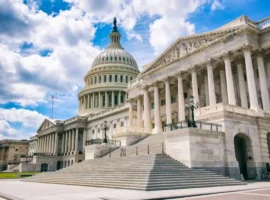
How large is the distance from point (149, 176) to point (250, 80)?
21.9 m

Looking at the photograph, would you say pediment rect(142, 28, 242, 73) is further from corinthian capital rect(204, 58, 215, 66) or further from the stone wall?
the stone wall

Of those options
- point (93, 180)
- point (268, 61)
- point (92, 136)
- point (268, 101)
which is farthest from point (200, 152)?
point (92, 136)

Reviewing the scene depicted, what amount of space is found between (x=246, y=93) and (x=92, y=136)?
6389 cm

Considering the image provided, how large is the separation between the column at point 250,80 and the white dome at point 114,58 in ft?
302

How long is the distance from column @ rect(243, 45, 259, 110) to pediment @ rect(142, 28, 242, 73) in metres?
3.43

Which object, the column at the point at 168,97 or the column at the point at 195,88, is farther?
the column at the point at 168,97

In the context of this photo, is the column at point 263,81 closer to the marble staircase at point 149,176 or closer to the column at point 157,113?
the marble staircase at point 149,176

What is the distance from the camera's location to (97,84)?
385 feet

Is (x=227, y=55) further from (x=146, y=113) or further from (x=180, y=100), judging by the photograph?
(x=146, y=113)

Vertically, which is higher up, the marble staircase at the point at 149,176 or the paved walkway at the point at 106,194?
the marble staircase at the point at 149,176

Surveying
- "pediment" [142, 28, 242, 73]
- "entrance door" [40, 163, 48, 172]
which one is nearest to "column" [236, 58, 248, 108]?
"pediment" [142, 28, 242, 73]

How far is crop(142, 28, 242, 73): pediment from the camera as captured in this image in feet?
130

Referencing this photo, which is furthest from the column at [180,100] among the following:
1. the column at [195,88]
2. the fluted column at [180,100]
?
the column at [195,88]

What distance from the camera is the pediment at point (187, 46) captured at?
39.7m
